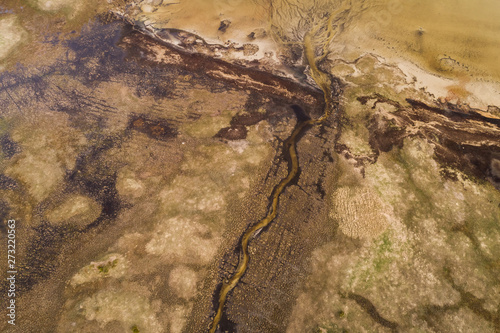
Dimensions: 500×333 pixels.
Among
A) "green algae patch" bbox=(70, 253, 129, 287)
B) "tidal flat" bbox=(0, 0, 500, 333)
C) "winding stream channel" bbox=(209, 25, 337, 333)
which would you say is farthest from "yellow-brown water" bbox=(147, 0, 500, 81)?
"green algae patch" bbox=(70, 253, 129, 287)

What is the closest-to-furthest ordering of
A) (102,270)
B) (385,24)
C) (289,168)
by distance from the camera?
(102,270) → (289,168) → (385,24)

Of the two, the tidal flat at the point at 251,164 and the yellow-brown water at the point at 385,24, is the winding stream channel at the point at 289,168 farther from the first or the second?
the yellow-brown water at the point at 385,24

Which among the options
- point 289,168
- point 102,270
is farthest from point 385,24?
point 102,270

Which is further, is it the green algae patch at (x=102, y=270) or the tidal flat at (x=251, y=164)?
the green algae patch at (x=102, y=270)

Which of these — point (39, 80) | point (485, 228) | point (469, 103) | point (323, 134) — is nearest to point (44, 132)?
point (39, 80)

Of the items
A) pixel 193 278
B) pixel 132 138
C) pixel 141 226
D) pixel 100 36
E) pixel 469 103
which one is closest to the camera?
pixel 193 278

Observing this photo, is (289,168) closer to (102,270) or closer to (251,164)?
(251,164)

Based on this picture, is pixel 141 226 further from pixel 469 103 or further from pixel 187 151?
pixel 469 103

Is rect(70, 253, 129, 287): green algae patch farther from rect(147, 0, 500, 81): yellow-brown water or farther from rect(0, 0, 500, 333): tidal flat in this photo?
rect(147, 0, 500, 81): yellow-brown water

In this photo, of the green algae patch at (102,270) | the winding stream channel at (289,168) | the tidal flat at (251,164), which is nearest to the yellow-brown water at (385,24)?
the tidal flat at (251,164)

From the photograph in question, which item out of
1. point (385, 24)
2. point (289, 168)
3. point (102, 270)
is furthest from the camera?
point (385, 24)

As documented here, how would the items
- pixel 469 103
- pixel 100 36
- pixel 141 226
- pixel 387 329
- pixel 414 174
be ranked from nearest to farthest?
1. pixel 387 329
2. pixel 141 226
3. pixel 414 174
4. pixel 469 103
5. pixel 100 36
